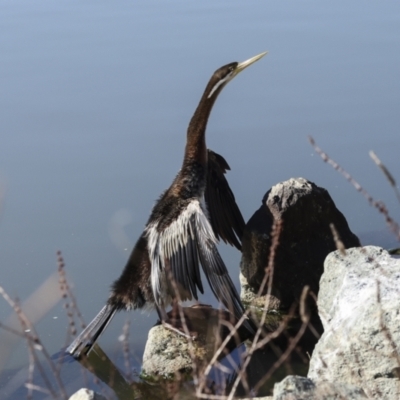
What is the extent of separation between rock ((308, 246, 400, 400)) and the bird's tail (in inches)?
53.4

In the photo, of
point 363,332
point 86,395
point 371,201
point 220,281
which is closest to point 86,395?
point 86,395

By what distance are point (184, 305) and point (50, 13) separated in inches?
225

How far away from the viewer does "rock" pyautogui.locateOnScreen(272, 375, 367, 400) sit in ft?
7.33

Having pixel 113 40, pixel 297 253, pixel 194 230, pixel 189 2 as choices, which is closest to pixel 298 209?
pixel 297 253

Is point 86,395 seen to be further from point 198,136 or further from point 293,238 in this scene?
point 198,136

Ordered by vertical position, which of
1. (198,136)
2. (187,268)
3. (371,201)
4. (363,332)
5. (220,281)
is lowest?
(363,332)

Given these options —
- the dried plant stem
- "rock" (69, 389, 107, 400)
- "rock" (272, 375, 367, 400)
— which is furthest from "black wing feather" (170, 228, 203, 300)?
the dried plant stem

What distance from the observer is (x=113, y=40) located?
27.9 feet

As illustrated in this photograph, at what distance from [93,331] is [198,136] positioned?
1.28 m

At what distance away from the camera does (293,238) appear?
4727 millimetres

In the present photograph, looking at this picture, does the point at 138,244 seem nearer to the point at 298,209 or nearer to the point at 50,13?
the point at 298,209

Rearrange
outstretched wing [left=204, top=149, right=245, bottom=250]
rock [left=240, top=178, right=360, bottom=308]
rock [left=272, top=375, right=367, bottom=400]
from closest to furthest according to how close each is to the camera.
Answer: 1. rock [left=272, top=375, right=367, bottom=400]
2. rock [left=240, top=178, right=360, bottom=308]
3. outstretched wing [left=204, top=149, right=245, bottom=250]

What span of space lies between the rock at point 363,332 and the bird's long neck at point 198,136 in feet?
5.27

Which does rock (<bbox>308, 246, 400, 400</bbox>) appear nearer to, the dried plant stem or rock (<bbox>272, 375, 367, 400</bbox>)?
rock (<bbox>272, 375, 367, 400</bbox>)
